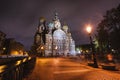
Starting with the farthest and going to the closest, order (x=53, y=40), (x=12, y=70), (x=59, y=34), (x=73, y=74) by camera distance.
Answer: (x=59, y=34) < (x=53, y=40) < (x=73, y=74) < (x=12, y=70)

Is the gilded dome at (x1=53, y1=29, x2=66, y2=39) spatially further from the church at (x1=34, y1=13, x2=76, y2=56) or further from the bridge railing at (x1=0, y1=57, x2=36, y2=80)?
the bridge railing at (x1=0, y1=57, x2=36, y2=80)

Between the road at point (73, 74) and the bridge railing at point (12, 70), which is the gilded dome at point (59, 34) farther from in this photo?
the bridge railing at point (12, 70)

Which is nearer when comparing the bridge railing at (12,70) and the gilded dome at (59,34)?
the bridge railing at (12,70)

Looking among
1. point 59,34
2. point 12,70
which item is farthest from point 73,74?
point 59,34

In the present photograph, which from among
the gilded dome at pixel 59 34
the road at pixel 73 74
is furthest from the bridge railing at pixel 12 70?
the gilded dome at pixel 59 34

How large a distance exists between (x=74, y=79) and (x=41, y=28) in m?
96.3

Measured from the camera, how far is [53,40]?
96500 mm

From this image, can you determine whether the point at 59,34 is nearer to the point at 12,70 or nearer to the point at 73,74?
the point at 73,74

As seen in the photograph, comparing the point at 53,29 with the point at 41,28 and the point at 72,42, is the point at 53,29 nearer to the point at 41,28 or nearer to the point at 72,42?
the point at 41,28

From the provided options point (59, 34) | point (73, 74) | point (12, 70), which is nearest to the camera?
point (12, 70)

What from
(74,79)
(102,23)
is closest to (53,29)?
(102,23)

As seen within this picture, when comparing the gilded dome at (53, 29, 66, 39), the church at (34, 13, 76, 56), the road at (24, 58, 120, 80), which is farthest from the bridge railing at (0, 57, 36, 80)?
the gilded dome at (53, 29, 66, 39)

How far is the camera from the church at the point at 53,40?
9422cm

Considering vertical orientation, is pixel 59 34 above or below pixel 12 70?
above
